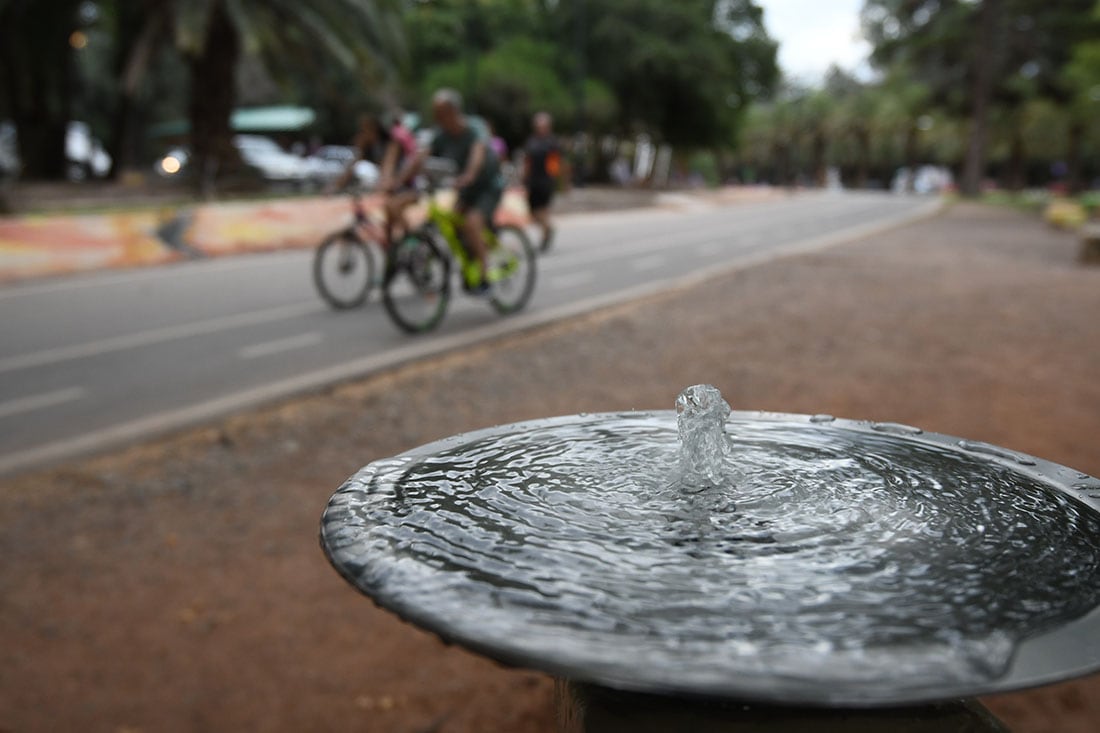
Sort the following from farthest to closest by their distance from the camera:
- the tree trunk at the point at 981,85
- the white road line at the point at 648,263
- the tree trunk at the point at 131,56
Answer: the tree trunk at the point at 981,85 → the tree trunk at the point at 131,56 → the white road line at the point at 648,263

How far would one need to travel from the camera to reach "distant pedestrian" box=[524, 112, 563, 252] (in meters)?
16.4

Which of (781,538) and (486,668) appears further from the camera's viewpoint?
(486,668)

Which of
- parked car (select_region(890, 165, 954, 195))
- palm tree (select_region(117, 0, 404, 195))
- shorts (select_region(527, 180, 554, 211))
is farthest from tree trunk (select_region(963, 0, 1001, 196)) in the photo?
parked car (select_region(890, 165, 954, 195))

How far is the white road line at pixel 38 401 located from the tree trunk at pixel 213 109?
15489 millimetres

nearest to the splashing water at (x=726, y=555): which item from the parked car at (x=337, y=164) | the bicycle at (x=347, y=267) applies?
the bicycle at (x=347, y=267)

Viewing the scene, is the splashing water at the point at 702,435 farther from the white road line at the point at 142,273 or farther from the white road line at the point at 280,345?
the white road line at the point at 142,273

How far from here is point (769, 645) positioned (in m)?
1.33

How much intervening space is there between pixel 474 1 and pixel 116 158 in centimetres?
1695

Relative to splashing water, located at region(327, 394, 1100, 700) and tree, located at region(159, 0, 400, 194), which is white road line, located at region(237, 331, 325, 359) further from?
tree, located at region(159, 0, 400, 194)

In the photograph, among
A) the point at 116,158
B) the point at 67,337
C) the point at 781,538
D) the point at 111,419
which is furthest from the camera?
the point at 116,158

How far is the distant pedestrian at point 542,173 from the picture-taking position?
16.4m

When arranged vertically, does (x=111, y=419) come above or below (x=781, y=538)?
below

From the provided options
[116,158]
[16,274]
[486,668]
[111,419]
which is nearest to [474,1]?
[116,158]

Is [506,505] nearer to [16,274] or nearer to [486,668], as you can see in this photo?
[486,668]
